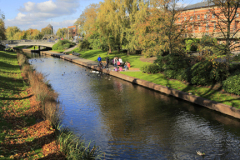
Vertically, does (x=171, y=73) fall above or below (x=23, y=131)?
above

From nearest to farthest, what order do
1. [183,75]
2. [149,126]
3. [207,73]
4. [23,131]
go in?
[23,131] → [149,126] → [207,73] → [183,75]

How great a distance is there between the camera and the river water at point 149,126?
8.26 metres

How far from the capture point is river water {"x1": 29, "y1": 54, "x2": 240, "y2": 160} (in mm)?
8258

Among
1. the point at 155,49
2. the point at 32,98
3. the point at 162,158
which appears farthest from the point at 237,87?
the point at 155,49

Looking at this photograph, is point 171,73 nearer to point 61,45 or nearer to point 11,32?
point 61,45

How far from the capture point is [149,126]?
10.6 meters

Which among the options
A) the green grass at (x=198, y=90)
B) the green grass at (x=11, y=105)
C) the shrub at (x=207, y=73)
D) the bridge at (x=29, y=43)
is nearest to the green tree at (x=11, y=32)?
the bridge at (x=29, y=43)

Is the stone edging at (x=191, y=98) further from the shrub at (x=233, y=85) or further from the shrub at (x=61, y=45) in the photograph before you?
the shrub at (x=61, y=45)

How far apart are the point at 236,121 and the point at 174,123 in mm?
3193

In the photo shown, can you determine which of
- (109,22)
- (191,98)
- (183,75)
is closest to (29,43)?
(109,22)

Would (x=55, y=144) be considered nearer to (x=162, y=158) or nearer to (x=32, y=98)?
(x=162, y=158)

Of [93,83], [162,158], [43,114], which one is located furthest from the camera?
[93,83]

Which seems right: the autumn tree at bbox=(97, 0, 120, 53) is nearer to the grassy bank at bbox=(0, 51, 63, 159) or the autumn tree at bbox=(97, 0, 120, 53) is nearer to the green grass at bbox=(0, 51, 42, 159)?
the green grass at bbox=(0, 51, 42, 159)

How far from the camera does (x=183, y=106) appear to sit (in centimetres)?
1403
